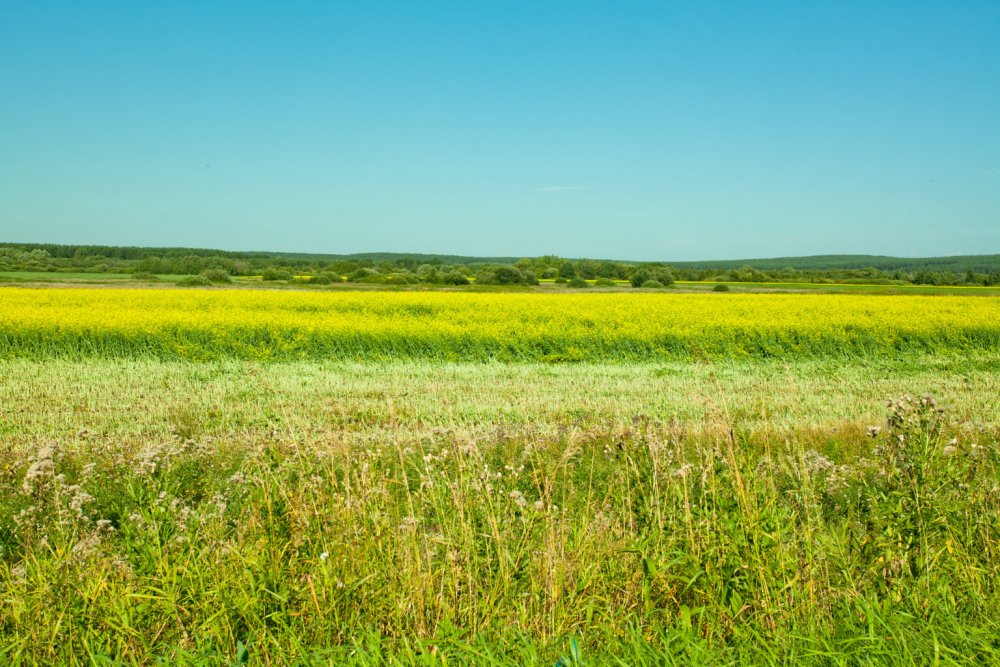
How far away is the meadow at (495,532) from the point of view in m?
3.59

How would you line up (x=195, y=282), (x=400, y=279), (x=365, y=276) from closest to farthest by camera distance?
(x=195, y=282)
(x=400, y=279)
(x=365, y=276)

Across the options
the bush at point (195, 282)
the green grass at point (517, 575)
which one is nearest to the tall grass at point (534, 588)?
the green grass at point (517, 575)

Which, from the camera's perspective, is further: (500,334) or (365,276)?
(365,276)

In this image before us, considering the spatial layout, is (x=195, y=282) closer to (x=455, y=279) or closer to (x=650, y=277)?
(x=455, y=279)

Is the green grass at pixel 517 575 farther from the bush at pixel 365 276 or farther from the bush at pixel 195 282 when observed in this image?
the bush at pixel 365 276

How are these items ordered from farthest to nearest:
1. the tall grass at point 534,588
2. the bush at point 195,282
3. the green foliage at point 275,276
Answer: the green foliage at point 275,276
the bush at point 195,282
the tall grass at point 534,588

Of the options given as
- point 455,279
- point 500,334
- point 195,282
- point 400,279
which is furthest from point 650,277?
point 500,334

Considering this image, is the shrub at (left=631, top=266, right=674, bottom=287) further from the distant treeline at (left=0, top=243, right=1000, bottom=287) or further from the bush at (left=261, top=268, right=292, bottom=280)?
the bush at (left=261, top=268, right=292, bottom=280)

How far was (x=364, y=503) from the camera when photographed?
15.3ft

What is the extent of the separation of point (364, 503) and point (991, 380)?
1577cm

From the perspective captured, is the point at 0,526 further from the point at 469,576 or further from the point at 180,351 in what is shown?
the point at 180,351

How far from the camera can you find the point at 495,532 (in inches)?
159

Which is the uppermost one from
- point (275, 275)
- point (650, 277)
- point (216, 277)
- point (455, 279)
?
point (650, 277)

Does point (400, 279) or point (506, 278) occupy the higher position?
point (506, 278)
